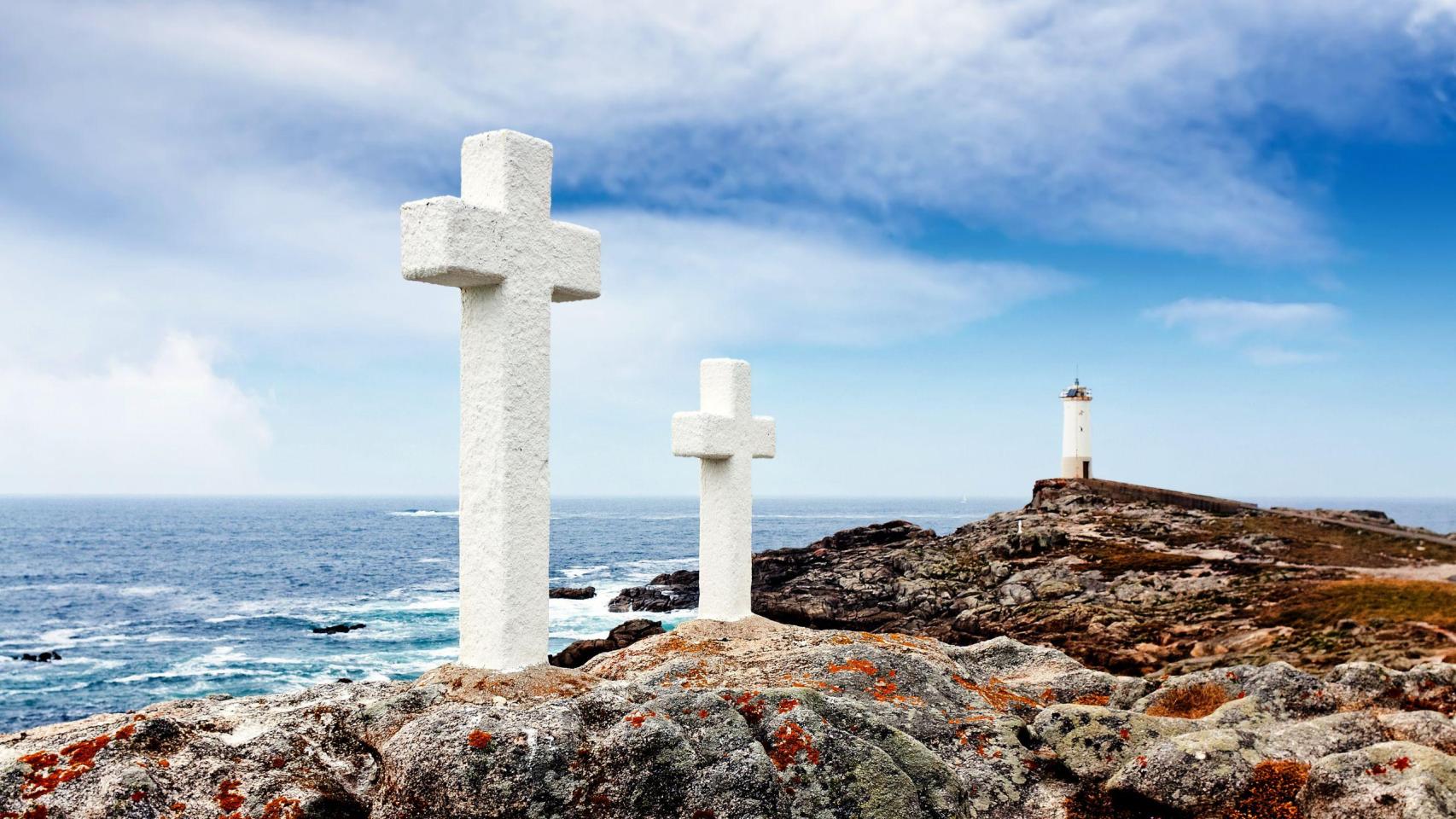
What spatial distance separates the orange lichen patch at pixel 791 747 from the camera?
5.39 m

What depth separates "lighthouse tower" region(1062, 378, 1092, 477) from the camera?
50156 mm

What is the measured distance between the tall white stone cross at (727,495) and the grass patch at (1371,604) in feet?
37.4

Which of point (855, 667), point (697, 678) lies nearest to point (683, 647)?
point (697, 678)

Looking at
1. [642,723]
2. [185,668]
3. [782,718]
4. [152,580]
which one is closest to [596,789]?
[642,723]

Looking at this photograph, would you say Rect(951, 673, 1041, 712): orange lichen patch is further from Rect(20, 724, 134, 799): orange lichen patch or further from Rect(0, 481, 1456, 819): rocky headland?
Rect(20, 724, 134, 799): orange lichen patch

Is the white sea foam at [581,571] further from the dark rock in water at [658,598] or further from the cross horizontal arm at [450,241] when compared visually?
the cross horizontal arm at [450,241]

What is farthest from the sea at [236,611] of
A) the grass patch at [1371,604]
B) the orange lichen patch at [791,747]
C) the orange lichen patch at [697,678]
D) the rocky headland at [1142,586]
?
the orange lichen patch at [791,747]

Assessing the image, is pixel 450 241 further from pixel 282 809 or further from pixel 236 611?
pixel 236 611

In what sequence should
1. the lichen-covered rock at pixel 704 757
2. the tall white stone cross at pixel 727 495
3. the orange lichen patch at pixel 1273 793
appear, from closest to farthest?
1. the lichen-covered rock at pixel 704 757
2. the orange lichen patch at pixel 1273 793
3. the tall white stone cross at pixel 727 495

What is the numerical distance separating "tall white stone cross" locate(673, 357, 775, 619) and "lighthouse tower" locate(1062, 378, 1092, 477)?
40.8m

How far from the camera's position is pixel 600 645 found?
66.3ft

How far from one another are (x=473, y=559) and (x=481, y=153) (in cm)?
331

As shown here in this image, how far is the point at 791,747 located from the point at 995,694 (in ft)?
10.9

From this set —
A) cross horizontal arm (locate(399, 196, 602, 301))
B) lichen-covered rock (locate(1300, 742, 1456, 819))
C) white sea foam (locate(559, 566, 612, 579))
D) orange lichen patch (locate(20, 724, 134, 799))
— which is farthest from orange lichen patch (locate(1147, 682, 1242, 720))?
white sea foam (locate(559, 566, 612, 579))
